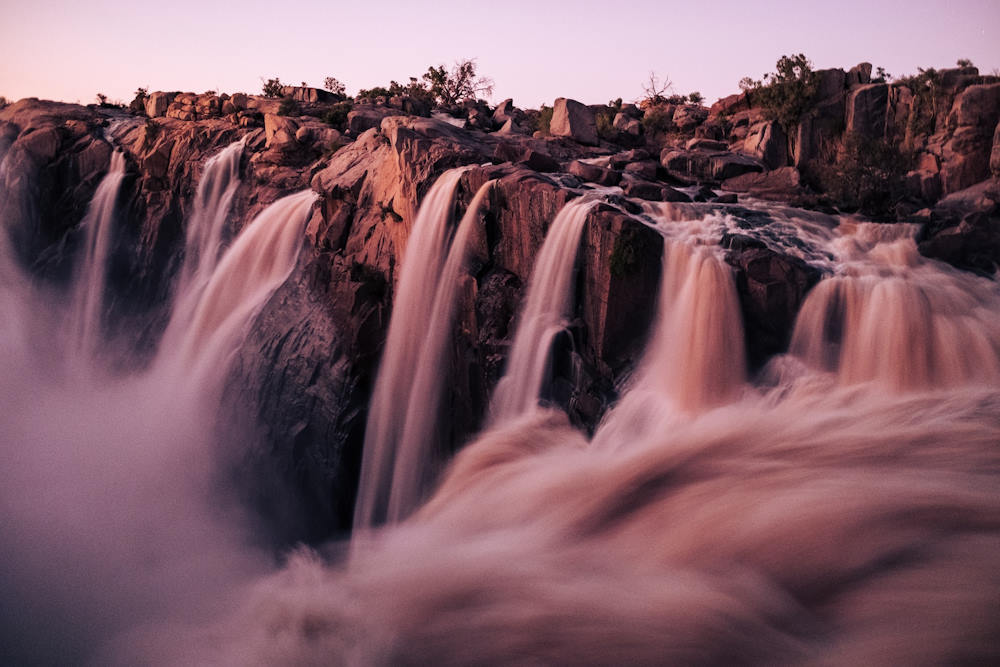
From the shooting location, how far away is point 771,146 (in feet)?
63.6

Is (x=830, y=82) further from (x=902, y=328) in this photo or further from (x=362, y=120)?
(x=362, y=120)

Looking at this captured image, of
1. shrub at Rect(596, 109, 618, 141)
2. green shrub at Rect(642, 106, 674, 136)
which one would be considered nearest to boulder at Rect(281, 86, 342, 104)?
shrub at Rect(596, 109, 618, 141)

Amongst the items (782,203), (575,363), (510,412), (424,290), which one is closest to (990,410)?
(575,363)

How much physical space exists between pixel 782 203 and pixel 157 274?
2530 centimetres

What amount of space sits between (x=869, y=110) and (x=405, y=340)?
16607 millimetres

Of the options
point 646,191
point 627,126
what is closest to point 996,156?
point 646,191

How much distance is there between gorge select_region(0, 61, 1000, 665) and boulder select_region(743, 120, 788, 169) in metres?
0.15

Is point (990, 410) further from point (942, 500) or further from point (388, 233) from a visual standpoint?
point (388, 233)

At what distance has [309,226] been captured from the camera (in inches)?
724

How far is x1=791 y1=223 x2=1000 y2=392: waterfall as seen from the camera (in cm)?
934

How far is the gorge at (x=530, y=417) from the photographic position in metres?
5.70

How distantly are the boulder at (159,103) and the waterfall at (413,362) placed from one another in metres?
24.3

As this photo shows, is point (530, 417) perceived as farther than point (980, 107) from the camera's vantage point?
No

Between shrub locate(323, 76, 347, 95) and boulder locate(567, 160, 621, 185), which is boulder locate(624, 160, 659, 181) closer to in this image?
boulder locate(567, 160, 621, 185)
